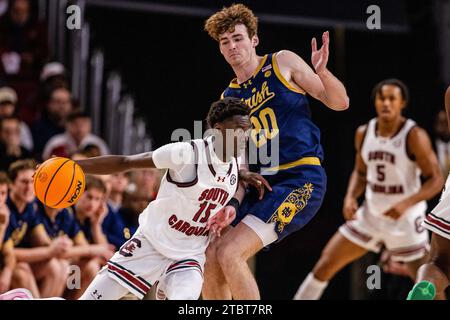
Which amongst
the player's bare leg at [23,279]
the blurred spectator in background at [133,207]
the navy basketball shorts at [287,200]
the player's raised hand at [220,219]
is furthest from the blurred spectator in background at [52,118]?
the player's raised hand at [220,219]

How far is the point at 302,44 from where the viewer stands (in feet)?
26.2

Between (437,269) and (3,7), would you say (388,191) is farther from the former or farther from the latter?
(3,7)

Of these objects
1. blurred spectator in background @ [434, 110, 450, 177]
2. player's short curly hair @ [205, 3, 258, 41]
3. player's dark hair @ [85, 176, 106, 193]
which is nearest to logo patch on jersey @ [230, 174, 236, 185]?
player's short curly hair @ [205, 3, 258, 41]

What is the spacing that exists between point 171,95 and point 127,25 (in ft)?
5.26

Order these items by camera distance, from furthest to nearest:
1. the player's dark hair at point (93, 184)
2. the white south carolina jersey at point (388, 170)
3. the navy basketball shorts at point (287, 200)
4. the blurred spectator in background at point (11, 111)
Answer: the blurred spectator in background at point (11, 111)
the white south carolina jersey at point (388, 170)
the player's dark hair at point (93, 184)
the navy basketball shorts at point (287, 200)

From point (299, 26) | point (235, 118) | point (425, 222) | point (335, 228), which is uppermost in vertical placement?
point (299, 26)

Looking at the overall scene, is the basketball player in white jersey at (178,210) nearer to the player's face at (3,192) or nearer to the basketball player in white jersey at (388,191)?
the player's face at (3,192)

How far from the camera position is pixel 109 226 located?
25.9 ft

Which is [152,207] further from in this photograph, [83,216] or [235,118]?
[83,216]

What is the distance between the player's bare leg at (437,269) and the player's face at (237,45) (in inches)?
62.7

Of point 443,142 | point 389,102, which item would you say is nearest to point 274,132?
point 389,102

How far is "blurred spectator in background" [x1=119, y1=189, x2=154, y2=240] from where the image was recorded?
8.16 metres

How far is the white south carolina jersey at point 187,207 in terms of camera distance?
4.93 m

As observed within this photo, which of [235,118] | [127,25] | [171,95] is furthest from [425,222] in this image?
[127,25]
